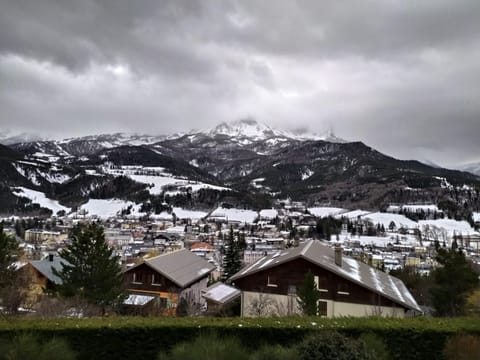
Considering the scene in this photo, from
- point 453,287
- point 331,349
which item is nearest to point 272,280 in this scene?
point 453,287

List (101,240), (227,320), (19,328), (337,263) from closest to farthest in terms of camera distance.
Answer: (19,328)
(227,320)
(101,240)
(337,263)

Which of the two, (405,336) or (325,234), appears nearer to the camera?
(405,336)

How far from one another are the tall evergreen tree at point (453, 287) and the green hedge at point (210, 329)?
2130 centimetres

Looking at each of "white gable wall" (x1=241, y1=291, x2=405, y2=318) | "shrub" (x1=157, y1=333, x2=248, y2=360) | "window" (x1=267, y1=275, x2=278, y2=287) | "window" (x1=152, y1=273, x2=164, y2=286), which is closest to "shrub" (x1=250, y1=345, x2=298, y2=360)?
"shrub" (x1=157, y1=333, x2=248, y2=360)

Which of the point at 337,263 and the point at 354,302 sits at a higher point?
the point at 337,263

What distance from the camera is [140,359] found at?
11430 millimetres

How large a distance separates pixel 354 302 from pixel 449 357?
691 inches

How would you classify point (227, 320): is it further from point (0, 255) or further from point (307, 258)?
point (0, 255)

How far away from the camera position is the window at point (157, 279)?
124 feet

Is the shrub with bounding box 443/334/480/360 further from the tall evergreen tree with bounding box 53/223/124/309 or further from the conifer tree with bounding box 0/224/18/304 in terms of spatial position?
the conifer tree with bounding box 0/224/18/304

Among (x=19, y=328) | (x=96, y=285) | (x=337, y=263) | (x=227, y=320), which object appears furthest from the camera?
(x=337, y=263)

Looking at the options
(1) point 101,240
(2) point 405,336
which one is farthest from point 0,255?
(2) point 405,336

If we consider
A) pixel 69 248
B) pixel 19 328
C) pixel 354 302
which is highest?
pixel 69 248

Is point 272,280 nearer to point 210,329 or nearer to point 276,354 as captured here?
point 210,329
